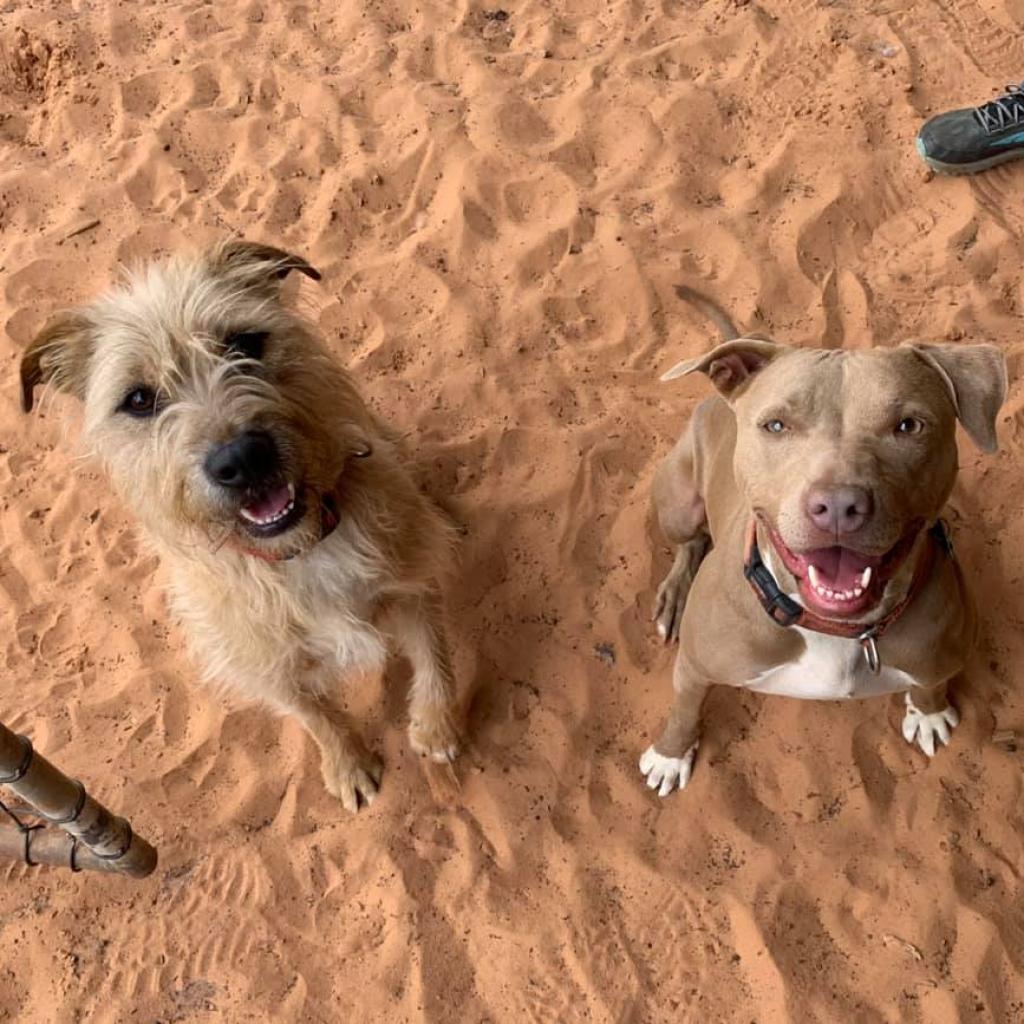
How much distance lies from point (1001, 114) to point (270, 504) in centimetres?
397

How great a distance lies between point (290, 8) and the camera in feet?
18.3

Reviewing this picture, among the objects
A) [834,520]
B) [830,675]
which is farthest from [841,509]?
[830,675]

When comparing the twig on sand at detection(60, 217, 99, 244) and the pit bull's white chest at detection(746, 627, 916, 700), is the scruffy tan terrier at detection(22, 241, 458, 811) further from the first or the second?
the twig on sand at detection(60, 217, 99, 244)

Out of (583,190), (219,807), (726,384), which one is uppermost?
(726,384)

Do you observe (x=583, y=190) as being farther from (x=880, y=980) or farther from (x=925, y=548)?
(x=880, y=980)

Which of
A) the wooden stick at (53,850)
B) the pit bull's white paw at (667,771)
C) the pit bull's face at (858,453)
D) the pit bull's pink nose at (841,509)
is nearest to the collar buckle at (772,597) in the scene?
the pit bull's face at (858,453)

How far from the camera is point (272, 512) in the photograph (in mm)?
2477

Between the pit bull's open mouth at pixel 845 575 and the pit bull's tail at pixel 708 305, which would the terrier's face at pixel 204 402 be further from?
the pit bull's tail at pixel 708 305

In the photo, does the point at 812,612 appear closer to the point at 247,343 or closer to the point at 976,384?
the point at 976,384

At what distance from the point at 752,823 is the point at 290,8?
527 centimetres

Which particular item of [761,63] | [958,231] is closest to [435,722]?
[958,231]

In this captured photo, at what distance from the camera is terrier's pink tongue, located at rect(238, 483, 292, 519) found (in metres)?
2.45

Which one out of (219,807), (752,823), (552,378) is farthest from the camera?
(552,378)

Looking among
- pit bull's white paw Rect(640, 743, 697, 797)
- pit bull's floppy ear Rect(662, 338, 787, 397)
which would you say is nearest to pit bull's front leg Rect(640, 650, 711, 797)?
pit bull's white paw Rect(640, 743, 697, 797)
